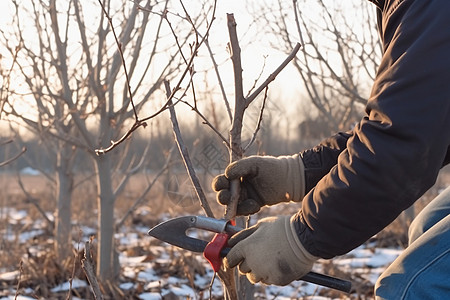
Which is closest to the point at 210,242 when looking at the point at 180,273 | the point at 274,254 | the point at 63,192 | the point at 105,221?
the point at 274,254

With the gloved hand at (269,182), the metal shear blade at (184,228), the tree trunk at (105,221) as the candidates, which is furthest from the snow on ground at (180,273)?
the metal shear blade at (184,228)

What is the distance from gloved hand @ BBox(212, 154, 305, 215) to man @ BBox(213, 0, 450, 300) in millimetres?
461

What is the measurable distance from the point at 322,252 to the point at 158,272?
4.25 meters

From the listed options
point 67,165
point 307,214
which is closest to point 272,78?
point 307,214

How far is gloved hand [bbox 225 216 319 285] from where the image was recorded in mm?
1891

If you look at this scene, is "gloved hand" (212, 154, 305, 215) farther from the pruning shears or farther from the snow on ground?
the snow on ground

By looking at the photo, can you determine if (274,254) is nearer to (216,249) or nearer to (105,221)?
(216,249)

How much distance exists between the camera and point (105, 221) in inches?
197

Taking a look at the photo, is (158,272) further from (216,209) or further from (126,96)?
(216,209)

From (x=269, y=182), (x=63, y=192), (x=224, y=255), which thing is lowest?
(x=63, y=192)

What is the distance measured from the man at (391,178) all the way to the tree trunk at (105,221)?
9.92ft

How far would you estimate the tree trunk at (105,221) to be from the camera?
193 inches

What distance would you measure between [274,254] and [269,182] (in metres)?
0.60

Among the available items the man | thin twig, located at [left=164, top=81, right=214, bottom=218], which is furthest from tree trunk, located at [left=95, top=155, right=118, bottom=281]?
the man
